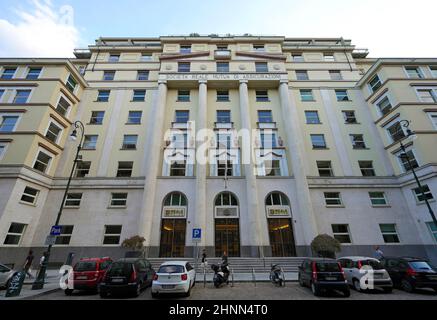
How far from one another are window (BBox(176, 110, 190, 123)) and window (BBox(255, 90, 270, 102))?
9.74 meters

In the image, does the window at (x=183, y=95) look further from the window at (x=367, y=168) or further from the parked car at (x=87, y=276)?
the window at (x=367, y=168)

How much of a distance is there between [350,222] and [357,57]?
27238mm

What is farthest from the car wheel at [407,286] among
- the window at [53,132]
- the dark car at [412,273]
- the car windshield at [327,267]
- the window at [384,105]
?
the window at [53,132]

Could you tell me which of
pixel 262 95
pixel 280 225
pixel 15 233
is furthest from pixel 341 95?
pixel 15 233

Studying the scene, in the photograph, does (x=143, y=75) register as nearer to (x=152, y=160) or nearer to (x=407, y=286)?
(x=152, y=160)

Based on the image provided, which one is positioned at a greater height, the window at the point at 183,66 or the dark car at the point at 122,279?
the window at the point at 183,66

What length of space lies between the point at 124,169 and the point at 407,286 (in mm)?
24210

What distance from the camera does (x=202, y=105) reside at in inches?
975

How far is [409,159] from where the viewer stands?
65.8 feet

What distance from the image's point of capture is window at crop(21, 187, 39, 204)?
1802 cm

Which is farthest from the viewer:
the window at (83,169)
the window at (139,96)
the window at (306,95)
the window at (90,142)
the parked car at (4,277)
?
the window at (306,95)

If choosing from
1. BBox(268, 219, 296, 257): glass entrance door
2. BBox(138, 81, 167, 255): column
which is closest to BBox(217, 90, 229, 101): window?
BBox(138, 81, 167, 255): column

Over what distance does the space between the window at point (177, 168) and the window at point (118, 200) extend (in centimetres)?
543

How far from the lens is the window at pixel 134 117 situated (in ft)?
81.9
